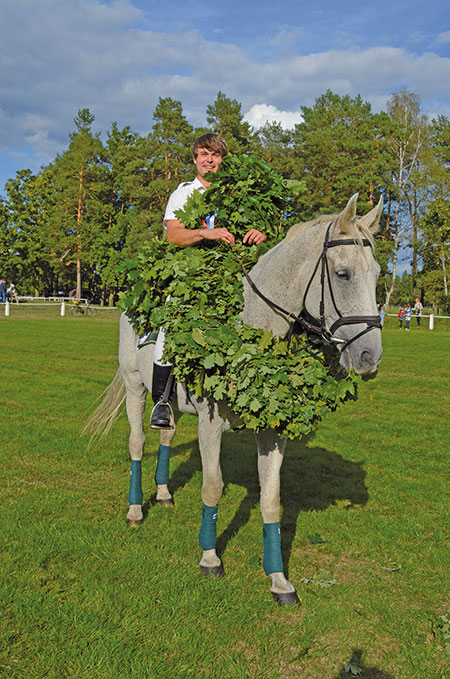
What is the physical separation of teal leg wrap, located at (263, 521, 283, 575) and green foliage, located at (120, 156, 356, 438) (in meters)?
0.92

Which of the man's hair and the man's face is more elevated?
the man's hair

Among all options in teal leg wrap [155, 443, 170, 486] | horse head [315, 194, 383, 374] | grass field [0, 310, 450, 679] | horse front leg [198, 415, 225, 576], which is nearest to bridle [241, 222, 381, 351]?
horse head [315, 194, 383, 374]

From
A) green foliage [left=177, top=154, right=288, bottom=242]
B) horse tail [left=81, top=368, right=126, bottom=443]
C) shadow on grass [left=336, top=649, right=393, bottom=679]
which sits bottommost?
shadow on grass [left=336, top=649, right=393, bottom=679]

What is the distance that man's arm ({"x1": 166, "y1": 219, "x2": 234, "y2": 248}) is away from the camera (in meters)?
4.42

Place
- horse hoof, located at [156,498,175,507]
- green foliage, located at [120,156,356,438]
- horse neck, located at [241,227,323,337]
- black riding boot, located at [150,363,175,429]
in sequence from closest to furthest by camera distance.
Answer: horse neck, located at [241,227,323,337]
green foliage, located at [120,156,356,438]
black riding boot, located at [150,363,175,429]
horse hoof, located at [156,498,175,507]

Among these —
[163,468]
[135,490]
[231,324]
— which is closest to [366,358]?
[231,324]

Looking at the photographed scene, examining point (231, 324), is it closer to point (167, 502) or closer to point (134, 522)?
point (134, 522)

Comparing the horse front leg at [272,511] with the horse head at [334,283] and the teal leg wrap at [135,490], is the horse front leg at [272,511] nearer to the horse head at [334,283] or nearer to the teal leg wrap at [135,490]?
the horse head at [334,283]

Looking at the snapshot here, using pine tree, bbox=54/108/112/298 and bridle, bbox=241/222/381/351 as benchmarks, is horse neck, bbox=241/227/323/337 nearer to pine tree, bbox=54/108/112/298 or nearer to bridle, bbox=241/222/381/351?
bridle, bbox=241/222/381/351

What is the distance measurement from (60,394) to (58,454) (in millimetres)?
4609

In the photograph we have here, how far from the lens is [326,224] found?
12.0ft

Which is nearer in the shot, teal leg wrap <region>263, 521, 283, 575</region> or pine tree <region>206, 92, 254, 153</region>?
teal leg wrap <region>263, 521, 283, 575</region>

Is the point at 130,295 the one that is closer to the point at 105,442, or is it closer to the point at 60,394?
the point at 105,442

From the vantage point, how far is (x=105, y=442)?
898cm
